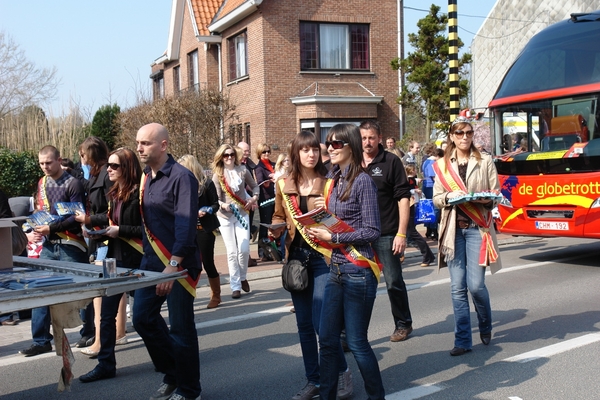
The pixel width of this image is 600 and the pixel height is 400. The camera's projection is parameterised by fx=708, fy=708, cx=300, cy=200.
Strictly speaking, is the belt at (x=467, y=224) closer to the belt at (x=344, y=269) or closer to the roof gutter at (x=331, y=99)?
the belt at (x=344, y=269)

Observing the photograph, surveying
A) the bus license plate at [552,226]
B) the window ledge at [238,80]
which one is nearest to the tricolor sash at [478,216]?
the bus license plate at [552,226]

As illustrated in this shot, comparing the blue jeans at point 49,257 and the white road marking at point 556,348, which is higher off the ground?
the blue jeans at point 49,257

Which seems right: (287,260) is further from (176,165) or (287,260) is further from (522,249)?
(522,249)

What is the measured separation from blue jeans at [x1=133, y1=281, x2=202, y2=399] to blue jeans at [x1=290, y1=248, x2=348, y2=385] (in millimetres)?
771

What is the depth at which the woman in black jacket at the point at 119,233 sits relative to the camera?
233 inches

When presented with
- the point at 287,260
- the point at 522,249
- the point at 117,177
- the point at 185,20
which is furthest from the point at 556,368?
the point at 185,20

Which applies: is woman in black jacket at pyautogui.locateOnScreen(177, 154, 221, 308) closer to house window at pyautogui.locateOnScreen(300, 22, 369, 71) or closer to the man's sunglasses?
the man's sunglasses

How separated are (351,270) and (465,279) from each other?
2.10m

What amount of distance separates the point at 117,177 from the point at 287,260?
6.06ft

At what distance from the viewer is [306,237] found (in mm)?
4812

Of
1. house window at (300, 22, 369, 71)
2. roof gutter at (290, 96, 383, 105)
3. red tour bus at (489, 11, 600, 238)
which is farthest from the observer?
house window at (300, 22, 369, 71)

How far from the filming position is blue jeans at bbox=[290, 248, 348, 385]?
4.90m

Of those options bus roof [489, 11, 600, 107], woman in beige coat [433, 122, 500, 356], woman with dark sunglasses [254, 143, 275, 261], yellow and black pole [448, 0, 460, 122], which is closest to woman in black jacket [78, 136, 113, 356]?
woman in beige coat [433, 122, 500, 356]

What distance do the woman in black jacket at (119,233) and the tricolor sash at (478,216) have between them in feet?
8.97
